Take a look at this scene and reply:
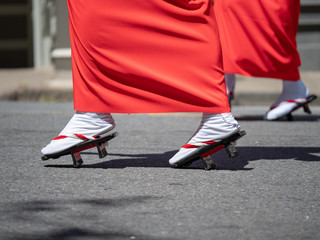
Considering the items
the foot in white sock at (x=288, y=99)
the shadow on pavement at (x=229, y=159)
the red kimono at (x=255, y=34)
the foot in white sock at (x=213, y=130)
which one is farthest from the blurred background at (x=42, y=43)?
the foot in white sock at (x=213, y=130)

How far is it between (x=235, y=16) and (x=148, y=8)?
1.87 m

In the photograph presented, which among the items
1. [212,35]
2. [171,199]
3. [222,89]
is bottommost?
[171,199]

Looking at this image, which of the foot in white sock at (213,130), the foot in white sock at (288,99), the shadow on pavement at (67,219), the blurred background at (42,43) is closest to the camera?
the shadow on pavement at (67,219)

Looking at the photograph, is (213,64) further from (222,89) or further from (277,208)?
(277,208)

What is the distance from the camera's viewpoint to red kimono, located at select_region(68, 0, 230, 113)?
10.6ft

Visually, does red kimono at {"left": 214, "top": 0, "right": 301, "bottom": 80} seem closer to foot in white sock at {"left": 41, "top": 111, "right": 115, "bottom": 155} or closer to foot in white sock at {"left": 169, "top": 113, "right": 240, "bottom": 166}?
foot in white sock at {"left": 169, "top": 113, "right": 240, "bottom": 166}

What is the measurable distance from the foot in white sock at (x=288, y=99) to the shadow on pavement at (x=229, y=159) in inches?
49.7

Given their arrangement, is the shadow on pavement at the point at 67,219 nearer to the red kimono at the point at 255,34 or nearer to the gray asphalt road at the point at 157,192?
the gray asphalt road at the point at 157,192

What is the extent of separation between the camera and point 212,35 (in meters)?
3.27

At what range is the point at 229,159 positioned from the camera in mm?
3725

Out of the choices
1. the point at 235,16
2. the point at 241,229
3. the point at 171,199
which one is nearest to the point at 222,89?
the point at 171,199

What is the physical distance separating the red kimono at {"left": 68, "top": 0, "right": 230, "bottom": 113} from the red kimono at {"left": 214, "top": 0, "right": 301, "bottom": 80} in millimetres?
1763

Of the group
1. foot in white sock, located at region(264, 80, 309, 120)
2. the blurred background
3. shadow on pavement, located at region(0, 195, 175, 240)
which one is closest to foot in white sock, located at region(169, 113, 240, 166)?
shadow on pavement, located at region(0, 195, 175, 240)

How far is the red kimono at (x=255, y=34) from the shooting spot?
5.01 metres
